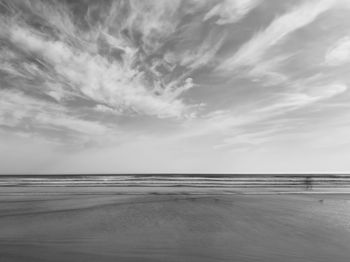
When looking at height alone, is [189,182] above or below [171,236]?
above

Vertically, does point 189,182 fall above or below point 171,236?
above

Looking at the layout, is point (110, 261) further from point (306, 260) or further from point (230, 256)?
point (306, 260)

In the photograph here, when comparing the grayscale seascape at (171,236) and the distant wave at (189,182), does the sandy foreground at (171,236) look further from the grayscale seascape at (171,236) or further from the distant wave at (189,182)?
the distant wave at (189,182)

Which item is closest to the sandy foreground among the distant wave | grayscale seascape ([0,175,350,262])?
grayscale seascape ([0,175,350,262])

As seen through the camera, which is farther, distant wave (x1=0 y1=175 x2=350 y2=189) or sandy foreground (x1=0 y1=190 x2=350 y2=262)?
distant wave (x1=0 y1=175 x2=350 y2=189)

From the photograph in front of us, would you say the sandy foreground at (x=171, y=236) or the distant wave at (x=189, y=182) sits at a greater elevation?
the distant wave at (x=189, y=182)

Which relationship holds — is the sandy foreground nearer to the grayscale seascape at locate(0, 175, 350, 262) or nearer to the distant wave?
the grayscale seascape at locate(0, 175, 350, 262)

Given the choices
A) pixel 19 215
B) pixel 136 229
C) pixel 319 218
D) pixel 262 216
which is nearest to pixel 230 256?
pixel 136 229

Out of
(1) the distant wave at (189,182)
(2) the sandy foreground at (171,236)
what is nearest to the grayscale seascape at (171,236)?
(2) the sandy foreground at (171,236)

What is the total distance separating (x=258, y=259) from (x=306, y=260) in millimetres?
884

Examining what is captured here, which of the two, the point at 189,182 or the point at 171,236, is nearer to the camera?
the point at 171,236

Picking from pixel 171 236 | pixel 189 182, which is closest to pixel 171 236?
pixel 171 236

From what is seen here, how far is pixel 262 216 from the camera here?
8758mm

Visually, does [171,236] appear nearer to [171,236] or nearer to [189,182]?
[171,236]
